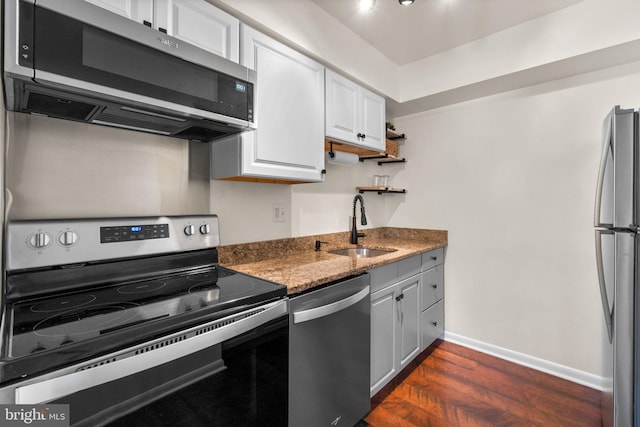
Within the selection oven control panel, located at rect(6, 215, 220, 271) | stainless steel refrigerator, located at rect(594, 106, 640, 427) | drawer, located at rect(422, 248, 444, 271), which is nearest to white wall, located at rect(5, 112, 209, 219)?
oven control panel, located at rect(6, 215, 220, 271)

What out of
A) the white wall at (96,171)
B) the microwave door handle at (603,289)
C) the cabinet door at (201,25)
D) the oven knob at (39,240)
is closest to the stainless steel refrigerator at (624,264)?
the microwave door handle at (603,289)

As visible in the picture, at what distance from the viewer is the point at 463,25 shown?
2145 millimetres

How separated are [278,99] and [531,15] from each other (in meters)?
1.83

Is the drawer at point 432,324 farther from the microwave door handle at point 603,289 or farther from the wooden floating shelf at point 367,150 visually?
the wooden floating shelf at point 367,150

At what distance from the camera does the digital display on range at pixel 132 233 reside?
125 cm

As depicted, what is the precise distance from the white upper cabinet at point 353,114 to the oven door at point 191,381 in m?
1.31

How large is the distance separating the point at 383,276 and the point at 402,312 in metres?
0.38

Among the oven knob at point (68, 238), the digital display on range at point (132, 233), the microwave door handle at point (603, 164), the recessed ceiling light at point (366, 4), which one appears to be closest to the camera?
the oven knob at point (68, 238)

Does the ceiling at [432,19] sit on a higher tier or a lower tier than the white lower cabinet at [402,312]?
higher

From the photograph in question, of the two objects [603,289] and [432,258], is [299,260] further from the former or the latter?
[603,289]

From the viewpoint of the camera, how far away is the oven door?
719 millimetres

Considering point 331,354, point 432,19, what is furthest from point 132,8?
point 432,19

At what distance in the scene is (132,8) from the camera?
3.74 ft

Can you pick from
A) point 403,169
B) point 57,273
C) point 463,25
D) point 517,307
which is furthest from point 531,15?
point 57,273
